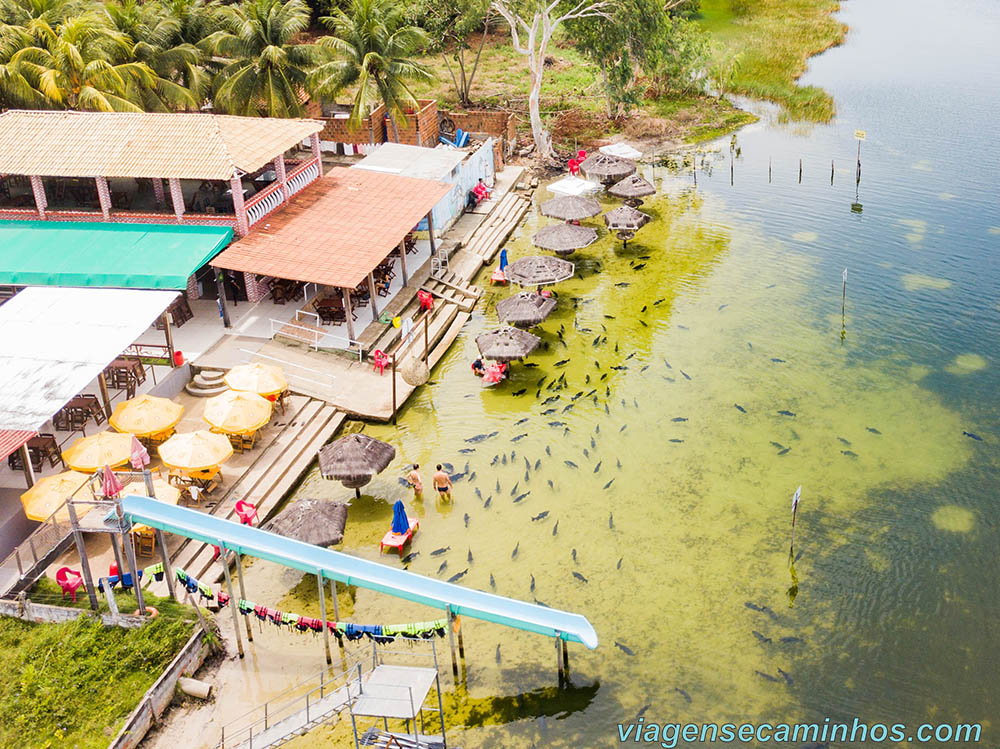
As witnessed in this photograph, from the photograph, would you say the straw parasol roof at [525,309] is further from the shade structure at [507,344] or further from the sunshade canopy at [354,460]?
the sunshade canopy at [354,460]

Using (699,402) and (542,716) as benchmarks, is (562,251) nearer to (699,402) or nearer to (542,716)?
(699,402)

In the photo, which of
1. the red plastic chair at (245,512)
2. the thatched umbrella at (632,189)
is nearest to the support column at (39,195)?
the red plastic chair at (245,512)

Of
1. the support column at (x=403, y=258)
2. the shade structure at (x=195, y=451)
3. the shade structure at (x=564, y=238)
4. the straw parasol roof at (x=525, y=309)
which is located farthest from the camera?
the shade structure at (x=564, y=238)

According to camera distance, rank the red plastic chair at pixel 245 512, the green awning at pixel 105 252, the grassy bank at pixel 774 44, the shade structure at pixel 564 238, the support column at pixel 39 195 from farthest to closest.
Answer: the grassy bank at pixel 774 44
the shade structure at pixel 564 238
the support column at pixel 39 195
the green awning at pixel 105 252
the red plastic chair at pixel 245 512

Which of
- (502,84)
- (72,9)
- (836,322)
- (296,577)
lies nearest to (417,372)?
(296,577)

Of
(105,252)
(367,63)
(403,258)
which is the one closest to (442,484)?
(403,258)

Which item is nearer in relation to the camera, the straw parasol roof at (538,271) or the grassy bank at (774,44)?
the straw parasol roof at (538,271)

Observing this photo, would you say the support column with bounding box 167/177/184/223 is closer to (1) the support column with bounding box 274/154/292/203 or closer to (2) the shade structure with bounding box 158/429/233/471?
(1) the support column with bounding box 274/154/292/203
